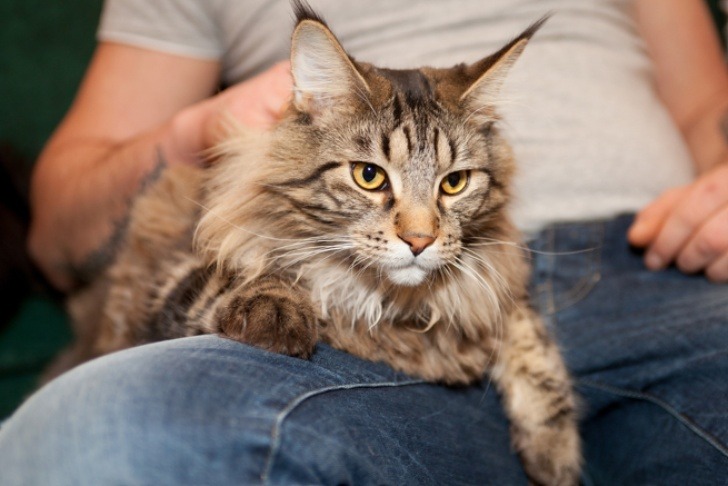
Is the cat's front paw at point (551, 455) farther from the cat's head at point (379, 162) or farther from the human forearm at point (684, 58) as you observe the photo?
the human forearm at point (684, 58)

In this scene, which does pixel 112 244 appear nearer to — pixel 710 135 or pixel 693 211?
pixel 693 211

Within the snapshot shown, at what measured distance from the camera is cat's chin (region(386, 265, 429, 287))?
39.1 inches

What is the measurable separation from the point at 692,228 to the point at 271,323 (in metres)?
0.96

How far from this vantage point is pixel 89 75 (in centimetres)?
154

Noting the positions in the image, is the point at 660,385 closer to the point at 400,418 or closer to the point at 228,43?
the point at 400,418

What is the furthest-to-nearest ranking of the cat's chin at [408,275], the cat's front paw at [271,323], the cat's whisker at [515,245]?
the cat's whisker at [515,245], the cat's chin at [408,275], the cat's front paw at [271,323]

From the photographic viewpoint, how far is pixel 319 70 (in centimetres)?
101

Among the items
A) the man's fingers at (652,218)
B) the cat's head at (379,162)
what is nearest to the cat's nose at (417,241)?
the cat's head at (379,162)

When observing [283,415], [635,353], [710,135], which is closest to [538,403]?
[635,353]

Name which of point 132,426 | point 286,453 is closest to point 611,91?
point 286,453

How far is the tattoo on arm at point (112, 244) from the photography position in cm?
139

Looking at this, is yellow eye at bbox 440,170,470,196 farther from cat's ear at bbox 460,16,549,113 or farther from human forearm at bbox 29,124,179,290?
human forearm at bbox 29,124,179,290

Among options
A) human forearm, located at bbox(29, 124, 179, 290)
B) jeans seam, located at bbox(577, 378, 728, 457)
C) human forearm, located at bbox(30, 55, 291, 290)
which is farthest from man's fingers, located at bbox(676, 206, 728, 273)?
human forearm, located at bbox(29, 124, 179, 290)

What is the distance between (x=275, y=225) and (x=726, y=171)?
100cm
